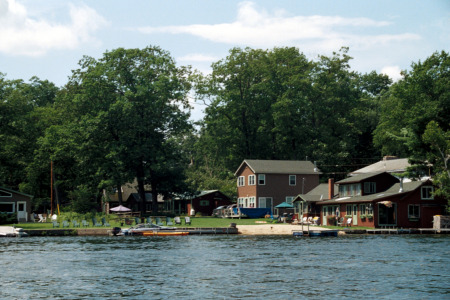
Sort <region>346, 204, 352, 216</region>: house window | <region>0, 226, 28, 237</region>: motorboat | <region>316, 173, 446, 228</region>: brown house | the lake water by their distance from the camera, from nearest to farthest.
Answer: the lake water
<region>0, 226, 28, 237</region>: motorboat
<region>316, 173, 446, 228</region>: brown house
<region>346, 204, 352, 216</region>: house window

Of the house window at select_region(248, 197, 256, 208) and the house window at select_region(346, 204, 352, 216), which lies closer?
the house window at select_region(346, 204, 352, 216)

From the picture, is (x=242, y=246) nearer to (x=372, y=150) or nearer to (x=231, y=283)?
(x=231, y=283)

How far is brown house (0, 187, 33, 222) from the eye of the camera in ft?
274

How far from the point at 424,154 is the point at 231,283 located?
44.9 metres

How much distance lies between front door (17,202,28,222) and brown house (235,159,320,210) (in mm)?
29528

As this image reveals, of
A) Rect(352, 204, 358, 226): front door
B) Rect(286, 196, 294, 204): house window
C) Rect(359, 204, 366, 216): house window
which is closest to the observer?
Rect(359, 204, 366, 216): house window

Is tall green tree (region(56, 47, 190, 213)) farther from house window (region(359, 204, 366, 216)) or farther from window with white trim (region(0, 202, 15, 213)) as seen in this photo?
house window (region(359, 204, 366, 216))

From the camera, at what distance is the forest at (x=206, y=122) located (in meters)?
86.1

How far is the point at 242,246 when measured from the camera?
5316 cm

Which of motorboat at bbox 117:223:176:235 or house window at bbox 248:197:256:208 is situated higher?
house window at bbox 248:197:256:208

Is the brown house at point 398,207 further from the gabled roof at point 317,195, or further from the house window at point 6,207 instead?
the house window at point 6,207

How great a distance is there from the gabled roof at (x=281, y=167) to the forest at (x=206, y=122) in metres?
8.88

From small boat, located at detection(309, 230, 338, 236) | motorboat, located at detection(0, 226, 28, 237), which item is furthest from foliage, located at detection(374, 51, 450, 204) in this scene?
motorboat, located at detection(0, 226, 28, 237)

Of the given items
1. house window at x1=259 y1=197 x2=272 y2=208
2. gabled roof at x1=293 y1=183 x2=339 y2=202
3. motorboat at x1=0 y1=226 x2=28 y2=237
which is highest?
gabled roof at x1=293 y1=183 x2=339 y2=202
